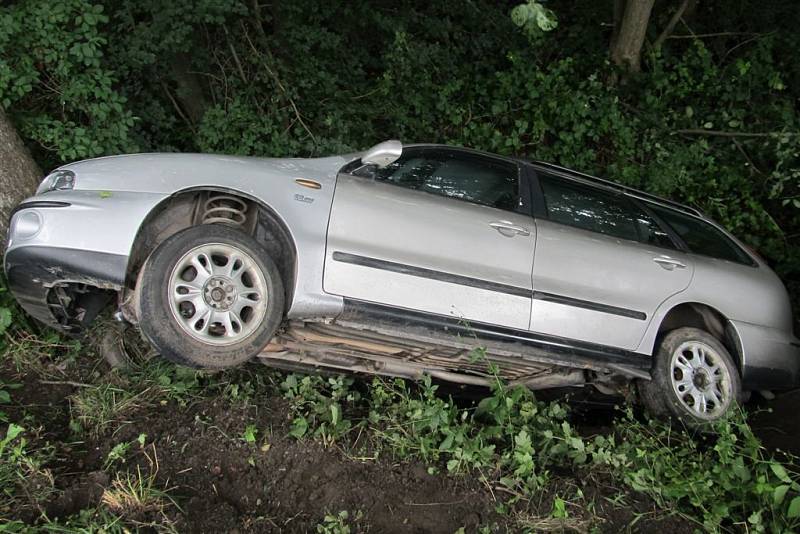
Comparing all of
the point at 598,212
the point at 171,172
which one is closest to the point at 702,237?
the point at 598,212

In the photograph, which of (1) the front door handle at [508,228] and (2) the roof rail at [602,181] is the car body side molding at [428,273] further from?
(2) the roof rail at [602,181]

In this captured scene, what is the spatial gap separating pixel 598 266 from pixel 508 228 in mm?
753

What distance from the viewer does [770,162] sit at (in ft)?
28.1

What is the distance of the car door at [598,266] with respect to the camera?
4.57 meters

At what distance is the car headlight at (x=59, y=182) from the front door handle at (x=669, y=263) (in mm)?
3838

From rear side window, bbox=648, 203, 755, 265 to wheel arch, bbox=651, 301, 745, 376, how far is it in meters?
0.44

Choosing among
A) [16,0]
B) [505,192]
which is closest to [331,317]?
[505,192]

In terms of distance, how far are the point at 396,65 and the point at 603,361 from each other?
15.9ft

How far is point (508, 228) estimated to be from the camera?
4.48 m

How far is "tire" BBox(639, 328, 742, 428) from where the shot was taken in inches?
197

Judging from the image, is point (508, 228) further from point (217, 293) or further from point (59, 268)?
point (59, 268)

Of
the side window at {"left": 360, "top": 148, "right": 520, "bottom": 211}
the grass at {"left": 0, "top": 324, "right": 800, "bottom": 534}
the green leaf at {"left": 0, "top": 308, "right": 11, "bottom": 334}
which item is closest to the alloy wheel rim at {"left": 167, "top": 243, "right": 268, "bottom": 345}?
the grass at {"left": 0, "top": 324, "right": 800, "bottom": 534}

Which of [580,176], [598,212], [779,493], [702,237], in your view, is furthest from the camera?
[702,237]

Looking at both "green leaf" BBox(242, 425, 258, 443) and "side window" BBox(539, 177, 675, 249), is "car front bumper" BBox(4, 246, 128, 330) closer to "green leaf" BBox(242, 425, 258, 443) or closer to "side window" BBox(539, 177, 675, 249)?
"green leaf" BBox(242, 425, 258, 443)
